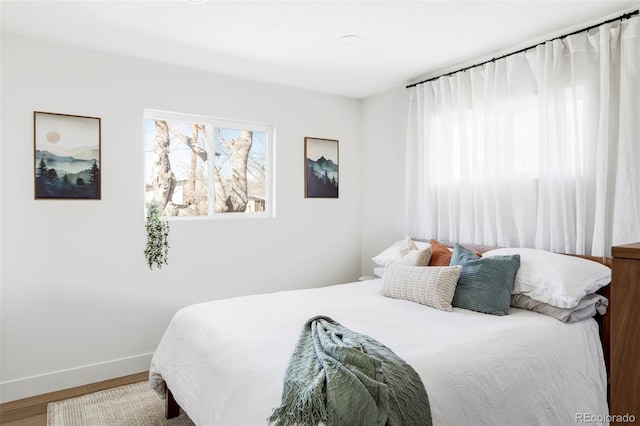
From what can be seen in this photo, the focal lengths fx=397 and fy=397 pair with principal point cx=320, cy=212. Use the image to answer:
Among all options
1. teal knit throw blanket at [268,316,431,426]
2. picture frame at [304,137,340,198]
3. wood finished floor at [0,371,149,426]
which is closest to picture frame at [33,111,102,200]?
wood finished floor at [0,371,149,426]

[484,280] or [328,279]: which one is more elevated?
[484,280]

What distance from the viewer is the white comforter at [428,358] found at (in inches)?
61.6

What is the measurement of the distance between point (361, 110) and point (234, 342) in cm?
321

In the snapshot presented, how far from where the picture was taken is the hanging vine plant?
10.6ft

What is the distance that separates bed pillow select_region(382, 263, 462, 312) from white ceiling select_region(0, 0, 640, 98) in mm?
1595

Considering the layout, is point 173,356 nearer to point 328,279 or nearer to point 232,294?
point 232,294

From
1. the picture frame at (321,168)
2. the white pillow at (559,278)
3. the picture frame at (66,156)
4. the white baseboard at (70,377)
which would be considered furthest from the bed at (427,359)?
the picture frame at (321,168)

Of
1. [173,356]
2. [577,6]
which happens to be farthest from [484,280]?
[173,356]

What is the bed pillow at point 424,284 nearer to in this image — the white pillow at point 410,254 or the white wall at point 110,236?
the white pillow at point 410,254

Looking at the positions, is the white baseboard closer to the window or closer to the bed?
the bed

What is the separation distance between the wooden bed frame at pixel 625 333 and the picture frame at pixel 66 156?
316cm

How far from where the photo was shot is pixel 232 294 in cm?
362

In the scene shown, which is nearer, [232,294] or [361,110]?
[232,294]

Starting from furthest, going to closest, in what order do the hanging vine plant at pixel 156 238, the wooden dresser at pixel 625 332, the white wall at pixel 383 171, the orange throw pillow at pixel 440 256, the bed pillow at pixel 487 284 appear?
the white wall at pixel 383 171, the hanging vine plant at pixel 156 238, the orange throw pillow at pixel 440 256, the bed pillow at pixel 487 284, the wooden dresser at pixel 625 332
